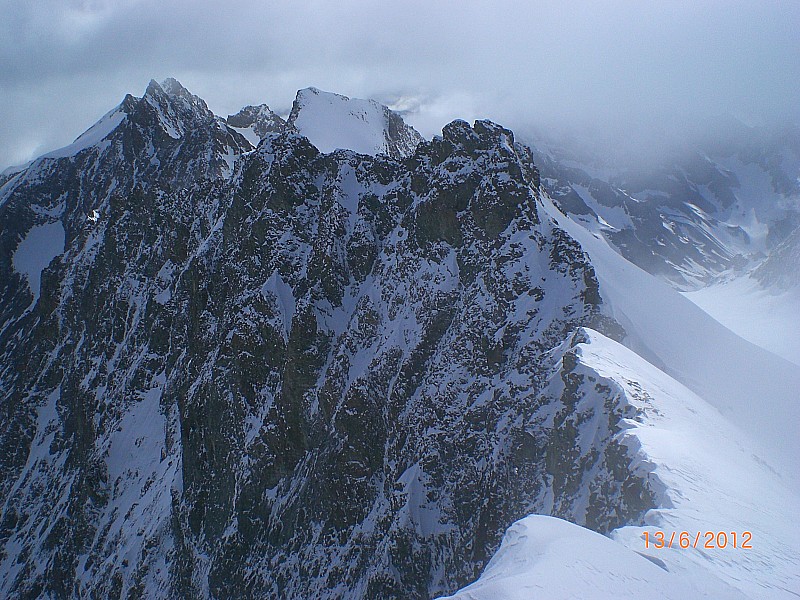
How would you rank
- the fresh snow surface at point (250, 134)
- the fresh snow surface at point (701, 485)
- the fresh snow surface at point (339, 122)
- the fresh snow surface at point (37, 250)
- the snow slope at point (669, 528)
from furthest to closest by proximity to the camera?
1. the fresh snow surface at point (250, 134)
2. the fresh snow surface at point (37, 250)
3. the fresh snow surface at point (339, 122)
4. the fresh snow surface at point (701, 485)
5. the snow slope at point (669, 528)

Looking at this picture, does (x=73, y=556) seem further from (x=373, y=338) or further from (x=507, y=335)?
(x=507, y=335)

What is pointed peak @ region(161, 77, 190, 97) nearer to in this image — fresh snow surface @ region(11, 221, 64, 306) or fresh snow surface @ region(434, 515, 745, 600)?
fresh snow surface @ region(11, 221, 64, 306)

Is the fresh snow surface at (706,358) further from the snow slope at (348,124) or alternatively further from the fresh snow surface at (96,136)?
the fresh snow surface at (96,136)

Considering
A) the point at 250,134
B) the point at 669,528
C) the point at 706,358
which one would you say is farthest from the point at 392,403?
the point at 250,134

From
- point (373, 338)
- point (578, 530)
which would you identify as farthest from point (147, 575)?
point (578, 530)

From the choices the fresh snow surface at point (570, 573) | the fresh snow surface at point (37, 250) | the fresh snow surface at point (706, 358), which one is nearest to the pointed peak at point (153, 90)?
the fresh snow surface at point (37, 250)

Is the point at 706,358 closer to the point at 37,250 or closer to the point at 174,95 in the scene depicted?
the point at 174,95
